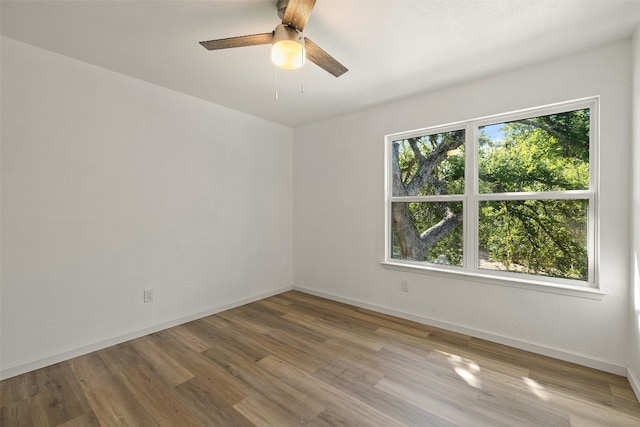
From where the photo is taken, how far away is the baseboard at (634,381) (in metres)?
1.85

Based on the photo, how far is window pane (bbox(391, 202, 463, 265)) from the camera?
295 cm

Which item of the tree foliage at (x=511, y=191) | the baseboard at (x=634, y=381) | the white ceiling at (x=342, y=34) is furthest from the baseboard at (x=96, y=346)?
the baseboard at (x=634, y=381)

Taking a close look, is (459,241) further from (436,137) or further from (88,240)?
(88,240)

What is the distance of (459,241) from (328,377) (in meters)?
1.88

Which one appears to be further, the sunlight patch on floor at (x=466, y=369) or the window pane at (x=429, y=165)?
the window pane at (x=429, y=165)

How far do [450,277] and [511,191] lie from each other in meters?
1.02

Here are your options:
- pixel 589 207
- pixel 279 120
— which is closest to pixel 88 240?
pixel 279 120

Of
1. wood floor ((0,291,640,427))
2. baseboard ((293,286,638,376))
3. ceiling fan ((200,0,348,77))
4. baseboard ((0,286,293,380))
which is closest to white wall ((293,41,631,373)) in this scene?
baseboard ((293,286,638,376))

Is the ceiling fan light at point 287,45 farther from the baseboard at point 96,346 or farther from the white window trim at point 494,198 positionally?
→ the baseboard at point 96,346

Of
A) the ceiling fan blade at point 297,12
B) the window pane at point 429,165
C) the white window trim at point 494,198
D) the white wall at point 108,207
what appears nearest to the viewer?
the ceiling fan blade at point 297,12

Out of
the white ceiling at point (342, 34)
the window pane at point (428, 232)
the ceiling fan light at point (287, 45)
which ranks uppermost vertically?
the white ceiling at point (342, 34)

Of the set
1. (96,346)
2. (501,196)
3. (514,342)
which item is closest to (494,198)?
(501,196)

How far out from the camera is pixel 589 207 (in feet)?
7.43

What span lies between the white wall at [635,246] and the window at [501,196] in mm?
266
